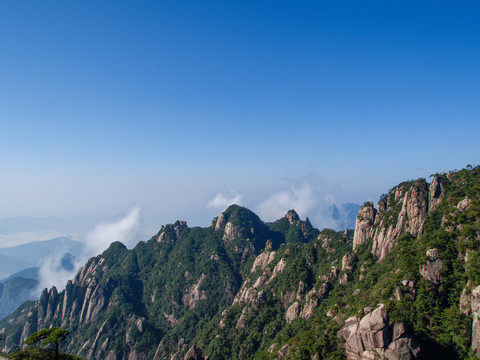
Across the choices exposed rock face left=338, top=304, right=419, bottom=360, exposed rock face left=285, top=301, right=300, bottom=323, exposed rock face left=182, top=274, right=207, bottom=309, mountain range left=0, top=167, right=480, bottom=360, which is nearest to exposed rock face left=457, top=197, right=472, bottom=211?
mountain range left=0, top=167, right=480, bottom=360

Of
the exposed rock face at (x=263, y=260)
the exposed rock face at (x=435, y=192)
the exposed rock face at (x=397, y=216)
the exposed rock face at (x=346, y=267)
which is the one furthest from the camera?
the exposed rock face at (x=263, y=260)

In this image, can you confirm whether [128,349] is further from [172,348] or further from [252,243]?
[252,243]

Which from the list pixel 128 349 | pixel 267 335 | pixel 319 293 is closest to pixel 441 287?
pixel 319 293

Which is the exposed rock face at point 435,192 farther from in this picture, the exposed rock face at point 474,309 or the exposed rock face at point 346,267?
the exposed rock face at point 474,309

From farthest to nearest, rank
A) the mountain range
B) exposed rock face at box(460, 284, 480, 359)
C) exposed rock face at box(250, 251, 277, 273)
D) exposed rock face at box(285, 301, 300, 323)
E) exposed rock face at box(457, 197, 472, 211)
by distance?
1. exposed rock face at box(250, 251, 277, 273)
2. exposed rock face at box(285, 301, 300, 323)
3. exposed rock face at box(457, 197, 472, 211)
4. the mountain range
5. exposed rock face at box(460, 284, 480, 359)

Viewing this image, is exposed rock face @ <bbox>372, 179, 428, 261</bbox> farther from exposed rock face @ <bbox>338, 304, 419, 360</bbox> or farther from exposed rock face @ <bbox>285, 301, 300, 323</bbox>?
exposed rock face @ <bbox>338, 304, 419, 360</bbox>

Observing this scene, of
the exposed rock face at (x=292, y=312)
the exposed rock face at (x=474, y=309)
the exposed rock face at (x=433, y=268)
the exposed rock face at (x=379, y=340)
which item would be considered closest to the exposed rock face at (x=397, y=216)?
the exposed rock face at (x=433, y=268)

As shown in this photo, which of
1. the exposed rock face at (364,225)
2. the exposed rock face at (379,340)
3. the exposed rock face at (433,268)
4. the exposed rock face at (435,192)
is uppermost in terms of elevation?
the exposed rock face at (435,192)
